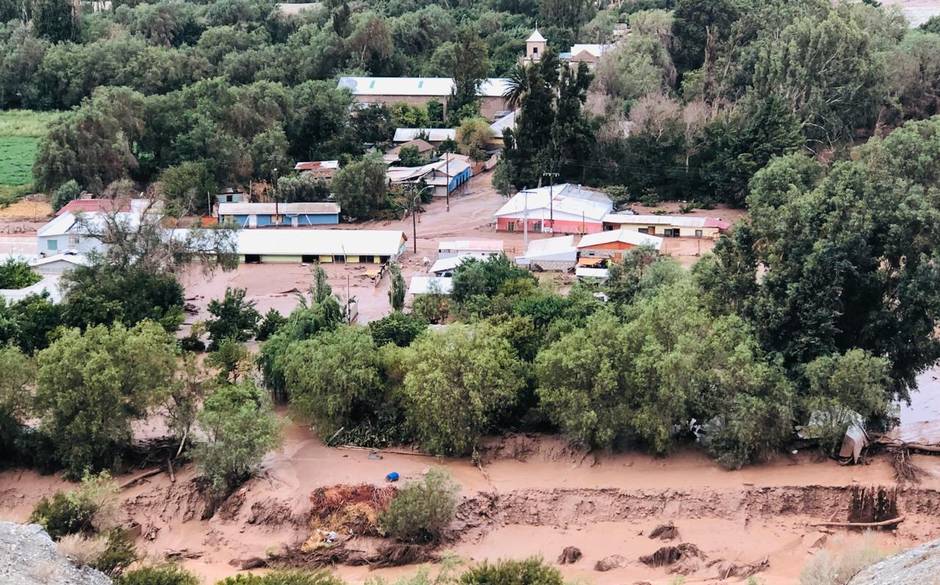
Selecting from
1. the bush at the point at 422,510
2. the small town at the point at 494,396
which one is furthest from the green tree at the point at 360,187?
the bush at the point at 422,510

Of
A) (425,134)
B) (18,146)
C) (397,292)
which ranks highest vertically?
(425,134)

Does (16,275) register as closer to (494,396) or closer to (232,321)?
(232,321)

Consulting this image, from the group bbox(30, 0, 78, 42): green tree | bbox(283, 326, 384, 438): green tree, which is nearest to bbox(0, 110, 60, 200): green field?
bbox(30, 0, 78, 42): green tree

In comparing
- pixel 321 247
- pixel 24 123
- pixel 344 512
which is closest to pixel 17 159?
pixel 24 123

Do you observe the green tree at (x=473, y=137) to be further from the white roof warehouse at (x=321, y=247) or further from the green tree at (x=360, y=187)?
the white roof warehouse at (x=321, y=247)

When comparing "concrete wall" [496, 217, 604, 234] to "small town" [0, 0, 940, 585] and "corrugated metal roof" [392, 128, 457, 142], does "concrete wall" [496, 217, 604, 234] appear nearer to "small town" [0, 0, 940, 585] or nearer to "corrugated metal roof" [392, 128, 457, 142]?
"small town" [0, 0, 940, 585]
